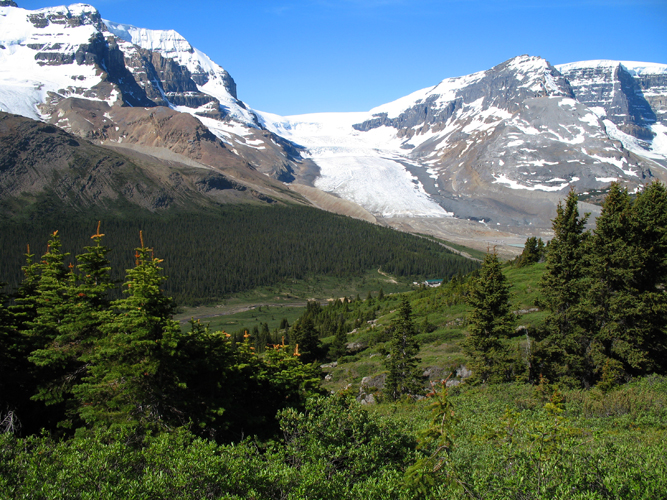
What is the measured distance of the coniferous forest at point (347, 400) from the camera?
1113cm

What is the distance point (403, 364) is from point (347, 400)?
18.5 meters

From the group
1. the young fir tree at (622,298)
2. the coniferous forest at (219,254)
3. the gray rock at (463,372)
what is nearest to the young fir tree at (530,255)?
the gray rock at (463,372)

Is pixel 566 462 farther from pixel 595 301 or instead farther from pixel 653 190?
pixel 653 190

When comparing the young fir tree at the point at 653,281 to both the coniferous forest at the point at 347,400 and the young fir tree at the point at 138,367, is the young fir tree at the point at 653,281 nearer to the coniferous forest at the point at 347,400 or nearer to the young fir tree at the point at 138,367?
the coniferous forest at the point at 347,400

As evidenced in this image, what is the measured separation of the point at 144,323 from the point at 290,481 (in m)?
9.74

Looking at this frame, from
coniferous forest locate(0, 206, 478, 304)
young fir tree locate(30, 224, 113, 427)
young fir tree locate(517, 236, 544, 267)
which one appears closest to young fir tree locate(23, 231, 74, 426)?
young fir tree locate(30, 224, 113, 427)

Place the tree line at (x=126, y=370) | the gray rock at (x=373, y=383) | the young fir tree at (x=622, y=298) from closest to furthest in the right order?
the tree line at (x=126, y=370) < the young fir tree at (x=622, y=298) < the gray rock at (x=373, y=383)

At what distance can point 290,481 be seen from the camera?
11812mm

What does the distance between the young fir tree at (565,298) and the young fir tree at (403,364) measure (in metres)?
9.05

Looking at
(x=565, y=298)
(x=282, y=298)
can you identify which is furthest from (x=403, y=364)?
(x=282, y=298)

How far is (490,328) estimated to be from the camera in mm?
30750

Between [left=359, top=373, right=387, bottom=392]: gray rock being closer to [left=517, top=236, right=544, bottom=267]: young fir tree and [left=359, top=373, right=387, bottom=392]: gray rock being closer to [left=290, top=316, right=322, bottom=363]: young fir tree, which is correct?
[left=290, top=316, right=322, bottom=363]: young fir tree

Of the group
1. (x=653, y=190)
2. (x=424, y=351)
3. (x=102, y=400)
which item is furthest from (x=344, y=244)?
(x=102, y=400)

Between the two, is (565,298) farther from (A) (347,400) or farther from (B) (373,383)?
(B) (373,383)
